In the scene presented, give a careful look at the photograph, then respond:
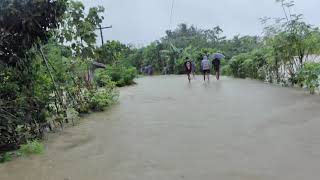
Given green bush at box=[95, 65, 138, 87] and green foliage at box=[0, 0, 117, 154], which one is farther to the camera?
green bush at box=[95, 65, 138, 87]

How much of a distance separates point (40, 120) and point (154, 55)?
35110mm

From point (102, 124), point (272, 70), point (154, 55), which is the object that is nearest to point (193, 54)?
point (154, 55)

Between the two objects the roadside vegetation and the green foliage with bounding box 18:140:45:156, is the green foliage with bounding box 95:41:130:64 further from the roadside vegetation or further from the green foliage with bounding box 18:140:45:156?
the green foliage with bounding box 18:140:45:156

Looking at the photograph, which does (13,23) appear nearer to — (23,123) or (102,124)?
(23,123)

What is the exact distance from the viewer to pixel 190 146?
8727mm

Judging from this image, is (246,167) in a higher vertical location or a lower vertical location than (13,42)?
lower

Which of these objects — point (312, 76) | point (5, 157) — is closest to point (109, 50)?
point (5, 157)

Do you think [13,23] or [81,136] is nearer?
[13,23]

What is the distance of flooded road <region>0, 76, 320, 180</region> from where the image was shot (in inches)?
281

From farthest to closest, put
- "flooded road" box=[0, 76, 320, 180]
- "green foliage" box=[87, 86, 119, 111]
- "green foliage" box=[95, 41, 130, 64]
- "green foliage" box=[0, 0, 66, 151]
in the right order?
"green foliage" box=[87, 86, 119, 111], "green foliage" box=[95, 41, 130, 64], "green foliage" box=[0, 0, 66, 151], "flooded road" box=[0, 76, 320, 180]

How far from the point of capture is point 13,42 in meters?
8.99

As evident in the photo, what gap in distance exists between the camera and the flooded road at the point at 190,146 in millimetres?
7129

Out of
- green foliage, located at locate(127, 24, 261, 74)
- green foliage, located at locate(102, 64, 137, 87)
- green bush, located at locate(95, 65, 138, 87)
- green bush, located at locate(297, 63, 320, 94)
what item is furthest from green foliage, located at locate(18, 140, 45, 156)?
green foliage, located at locate(127, 24, 261, 74)

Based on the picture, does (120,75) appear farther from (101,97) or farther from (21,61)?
(21,61)
